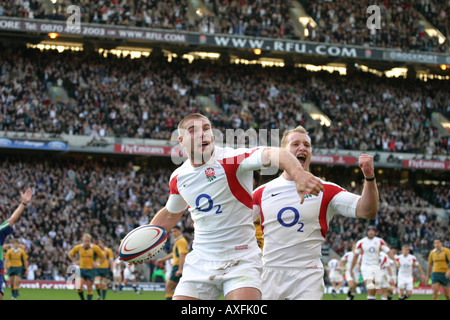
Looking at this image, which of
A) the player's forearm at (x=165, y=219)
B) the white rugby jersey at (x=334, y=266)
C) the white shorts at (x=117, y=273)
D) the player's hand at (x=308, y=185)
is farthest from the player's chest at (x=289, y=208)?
the white rugby jersey at (x=334, y=266)

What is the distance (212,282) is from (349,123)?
3886 centimetres

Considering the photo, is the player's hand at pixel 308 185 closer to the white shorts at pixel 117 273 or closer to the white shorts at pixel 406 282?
the white shorts at pixel 406 282

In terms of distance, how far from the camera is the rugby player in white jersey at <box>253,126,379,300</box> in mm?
6508

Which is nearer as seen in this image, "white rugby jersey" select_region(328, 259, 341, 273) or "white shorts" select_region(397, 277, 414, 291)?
"white shorts" select_region(397, 277, 414, 291)

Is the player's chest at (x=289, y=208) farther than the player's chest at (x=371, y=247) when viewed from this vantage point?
No

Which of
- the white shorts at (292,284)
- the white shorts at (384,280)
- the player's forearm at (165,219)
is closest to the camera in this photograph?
the white shorts at (292,284)

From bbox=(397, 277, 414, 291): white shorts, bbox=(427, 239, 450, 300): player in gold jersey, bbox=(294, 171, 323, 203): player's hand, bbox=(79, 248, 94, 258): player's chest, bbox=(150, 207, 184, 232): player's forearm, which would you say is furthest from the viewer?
bbox=(397, 277, 414, 291): white shorts

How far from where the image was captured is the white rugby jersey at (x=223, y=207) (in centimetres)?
597

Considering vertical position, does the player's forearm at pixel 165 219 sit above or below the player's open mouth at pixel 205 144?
below

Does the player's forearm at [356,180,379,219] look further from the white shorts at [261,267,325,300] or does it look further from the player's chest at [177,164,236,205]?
the player's chest at [177,164,236,205]

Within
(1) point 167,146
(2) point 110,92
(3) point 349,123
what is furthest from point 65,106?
(3) point 349,123

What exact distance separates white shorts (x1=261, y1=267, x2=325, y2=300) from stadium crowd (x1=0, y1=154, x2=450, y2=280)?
23.6 meters

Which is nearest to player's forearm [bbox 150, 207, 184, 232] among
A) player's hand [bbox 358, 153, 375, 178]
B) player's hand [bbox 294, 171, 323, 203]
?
player's hand [bbox 358, 153, 375, 178]

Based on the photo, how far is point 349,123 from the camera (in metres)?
43.8
